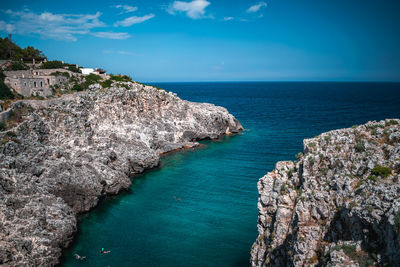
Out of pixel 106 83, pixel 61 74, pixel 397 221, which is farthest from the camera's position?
pixel 106 83

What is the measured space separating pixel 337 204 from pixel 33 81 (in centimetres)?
5640

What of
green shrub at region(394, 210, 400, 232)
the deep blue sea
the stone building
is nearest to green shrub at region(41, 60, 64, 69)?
the stone building

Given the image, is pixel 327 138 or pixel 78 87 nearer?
pixel 327 138

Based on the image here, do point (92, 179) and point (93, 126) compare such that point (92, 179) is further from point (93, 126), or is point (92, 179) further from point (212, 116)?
point (212, 116)

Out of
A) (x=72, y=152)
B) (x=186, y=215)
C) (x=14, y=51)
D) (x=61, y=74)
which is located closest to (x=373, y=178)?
(x=186, y=215)

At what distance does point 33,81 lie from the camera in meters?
51.4

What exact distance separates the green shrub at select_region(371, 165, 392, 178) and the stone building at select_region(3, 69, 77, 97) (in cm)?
5593

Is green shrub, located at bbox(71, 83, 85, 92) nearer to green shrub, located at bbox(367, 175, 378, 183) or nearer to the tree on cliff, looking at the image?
the tree on cliff

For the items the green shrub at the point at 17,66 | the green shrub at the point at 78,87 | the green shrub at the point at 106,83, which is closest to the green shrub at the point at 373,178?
the green shrub at the point at 106,83

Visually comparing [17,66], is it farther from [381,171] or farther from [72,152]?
[381,171]

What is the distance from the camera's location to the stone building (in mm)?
50062

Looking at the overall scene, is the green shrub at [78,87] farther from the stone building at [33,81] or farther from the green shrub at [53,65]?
the green shrub at [53,65]

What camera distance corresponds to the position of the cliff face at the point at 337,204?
11.2 m

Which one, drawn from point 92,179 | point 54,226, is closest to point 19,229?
point 54,226
